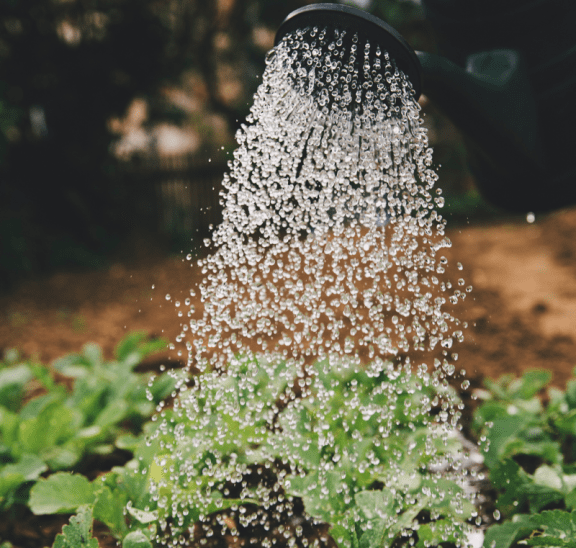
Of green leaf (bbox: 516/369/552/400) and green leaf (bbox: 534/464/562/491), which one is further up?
green leaf (bbox: 516/369/552/400)

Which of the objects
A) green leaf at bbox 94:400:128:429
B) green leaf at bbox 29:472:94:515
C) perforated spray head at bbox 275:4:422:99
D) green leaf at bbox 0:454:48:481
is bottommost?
green leaf at bbox 29:472:94:515

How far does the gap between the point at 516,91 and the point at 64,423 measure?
1843 mm

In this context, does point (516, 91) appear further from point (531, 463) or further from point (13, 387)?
point (13, 387)

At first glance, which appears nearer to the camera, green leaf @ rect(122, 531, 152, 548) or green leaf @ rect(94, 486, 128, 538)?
green leaf @ rect(122, 531, 152, 548)

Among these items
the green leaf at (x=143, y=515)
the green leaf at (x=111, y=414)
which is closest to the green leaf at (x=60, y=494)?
the green leaf at (x=143, y=515)

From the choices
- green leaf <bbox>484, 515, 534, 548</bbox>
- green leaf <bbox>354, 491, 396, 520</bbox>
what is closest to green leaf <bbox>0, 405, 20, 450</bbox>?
green leaf <bbox>354, 491, 396, 520</bbox>

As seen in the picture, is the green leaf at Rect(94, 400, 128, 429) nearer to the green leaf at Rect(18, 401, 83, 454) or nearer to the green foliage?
the green foliage

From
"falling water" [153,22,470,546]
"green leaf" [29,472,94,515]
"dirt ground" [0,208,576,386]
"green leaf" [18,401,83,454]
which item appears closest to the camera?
"falling water" [153,22,470,546]

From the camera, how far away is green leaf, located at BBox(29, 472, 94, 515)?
4.68 ft

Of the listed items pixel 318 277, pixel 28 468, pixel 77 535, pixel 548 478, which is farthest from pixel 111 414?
pixel 548 478

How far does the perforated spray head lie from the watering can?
0.09 metres

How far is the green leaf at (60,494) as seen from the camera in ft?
4.68

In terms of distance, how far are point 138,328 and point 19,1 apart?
14.4 feet

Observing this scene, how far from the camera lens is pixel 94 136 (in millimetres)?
6391
